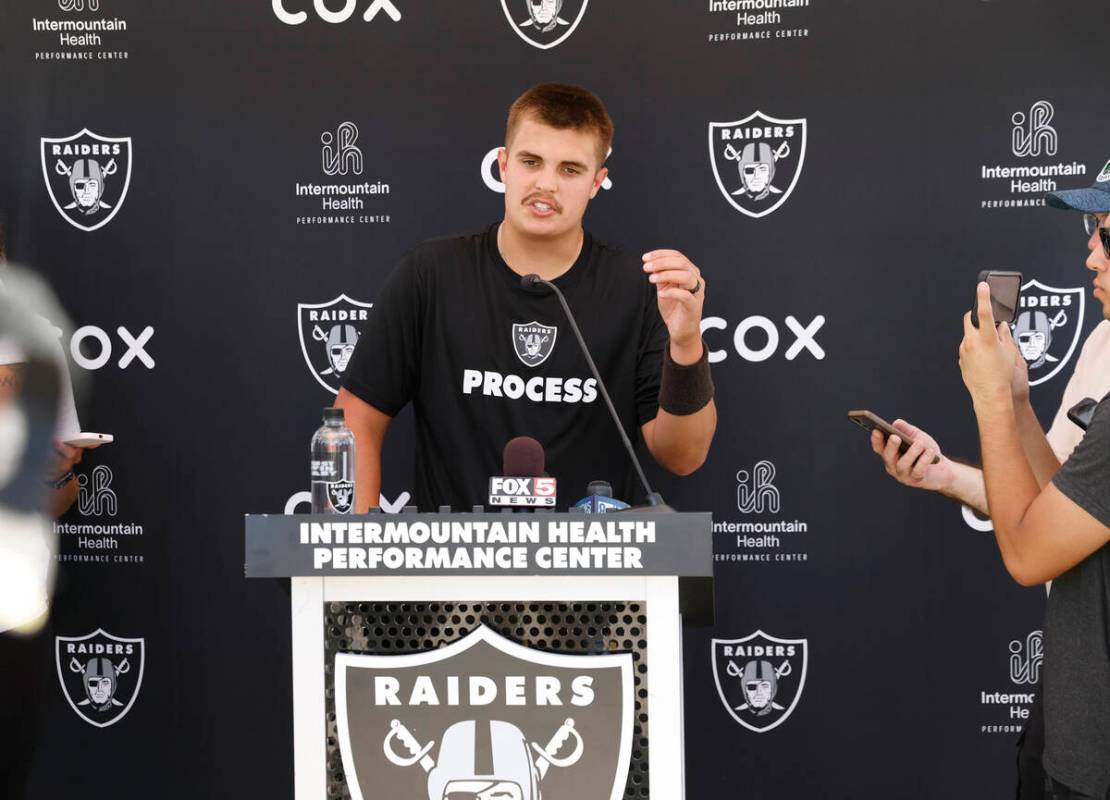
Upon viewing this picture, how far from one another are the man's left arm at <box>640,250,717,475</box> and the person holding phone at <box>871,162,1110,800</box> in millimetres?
491

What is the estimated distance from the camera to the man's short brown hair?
8.89 ft

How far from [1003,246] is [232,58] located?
2096mm

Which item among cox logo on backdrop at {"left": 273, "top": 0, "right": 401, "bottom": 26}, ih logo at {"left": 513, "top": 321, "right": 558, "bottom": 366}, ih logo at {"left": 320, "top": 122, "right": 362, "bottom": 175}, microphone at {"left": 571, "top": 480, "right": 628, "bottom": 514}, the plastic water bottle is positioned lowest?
microphone at {"left": 571, "top": 480, "right": 628, "bottom": 514}

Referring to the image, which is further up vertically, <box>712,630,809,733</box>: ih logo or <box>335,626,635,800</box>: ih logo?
<box>335,626,635,800</box>: ih logo

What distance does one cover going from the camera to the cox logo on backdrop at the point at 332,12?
3.23m

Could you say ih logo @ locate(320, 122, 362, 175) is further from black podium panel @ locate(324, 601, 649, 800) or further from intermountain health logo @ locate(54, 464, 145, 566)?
black podium panel @ locate(324, 601, 649, 800)

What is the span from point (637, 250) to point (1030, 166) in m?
1.02

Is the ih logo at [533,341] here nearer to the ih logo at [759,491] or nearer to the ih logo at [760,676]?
the ih logo at [759,491]

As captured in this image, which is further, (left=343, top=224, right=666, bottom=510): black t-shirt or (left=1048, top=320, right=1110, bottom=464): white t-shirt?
(left=343, top=224, right=666, bottom=510): black t-shirt

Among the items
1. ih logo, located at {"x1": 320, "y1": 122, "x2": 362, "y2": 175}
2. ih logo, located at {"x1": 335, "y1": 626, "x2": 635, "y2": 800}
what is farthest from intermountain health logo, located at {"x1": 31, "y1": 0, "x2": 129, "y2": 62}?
ih logo, located at {"x1": 335, "y1": 626, "x2": 635, "y2": 800}

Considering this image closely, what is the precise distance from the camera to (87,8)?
330 cm

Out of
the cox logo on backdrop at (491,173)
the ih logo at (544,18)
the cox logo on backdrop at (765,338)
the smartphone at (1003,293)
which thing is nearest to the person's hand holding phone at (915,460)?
the smartphone at (1003,293)

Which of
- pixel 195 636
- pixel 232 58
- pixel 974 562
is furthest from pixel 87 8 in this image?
pixel 974 562

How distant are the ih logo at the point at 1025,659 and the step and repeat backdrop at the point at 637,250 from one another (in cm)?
1
